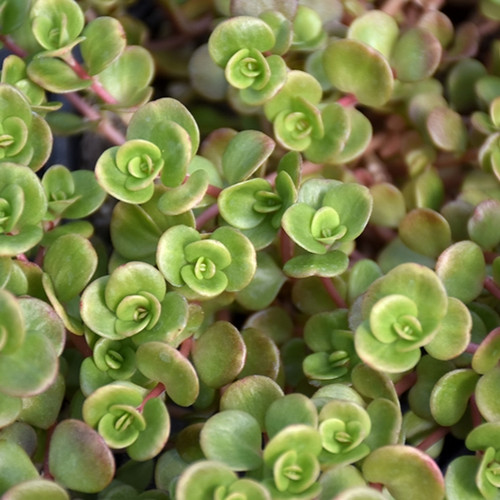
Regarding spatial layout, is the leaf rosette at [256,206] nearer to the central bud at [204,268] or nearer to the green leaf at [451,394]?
the central bud at [204,268]

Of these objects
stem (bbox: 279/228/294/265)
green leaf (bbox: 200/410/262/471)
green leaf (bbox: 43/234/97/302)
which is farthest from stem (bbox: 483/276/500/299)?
green leaf (bbox: 43/234/97/302)

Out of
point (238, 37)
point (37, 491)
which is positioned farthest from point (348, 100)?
point (37, 491)

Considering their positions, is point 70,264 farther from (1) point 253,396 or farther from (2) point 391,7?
(2) point 391,7

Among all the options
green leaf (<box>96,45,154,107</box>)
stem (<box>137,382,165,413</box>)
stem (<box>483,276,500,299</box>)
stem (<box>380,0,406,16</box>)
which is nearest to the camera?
stem (<box>137,382,165,413</box>)

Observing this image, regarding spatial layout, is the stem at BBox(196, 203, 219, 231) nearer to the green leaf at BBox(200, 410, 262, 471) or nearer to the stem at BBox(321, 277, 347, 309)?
the stem at BBox(321, 277, 347, 309)

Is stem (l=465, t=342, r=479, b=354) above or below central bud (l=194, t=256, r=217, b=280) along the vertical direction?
below

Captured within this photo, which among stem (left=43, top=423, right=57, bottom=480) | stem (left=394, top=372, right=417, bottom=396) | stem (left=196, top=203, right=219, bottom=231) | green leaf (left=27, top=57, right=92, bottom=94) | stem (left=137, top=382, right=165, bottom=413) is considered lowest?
stem (left=43, top=423, right=57, bottom=480)
